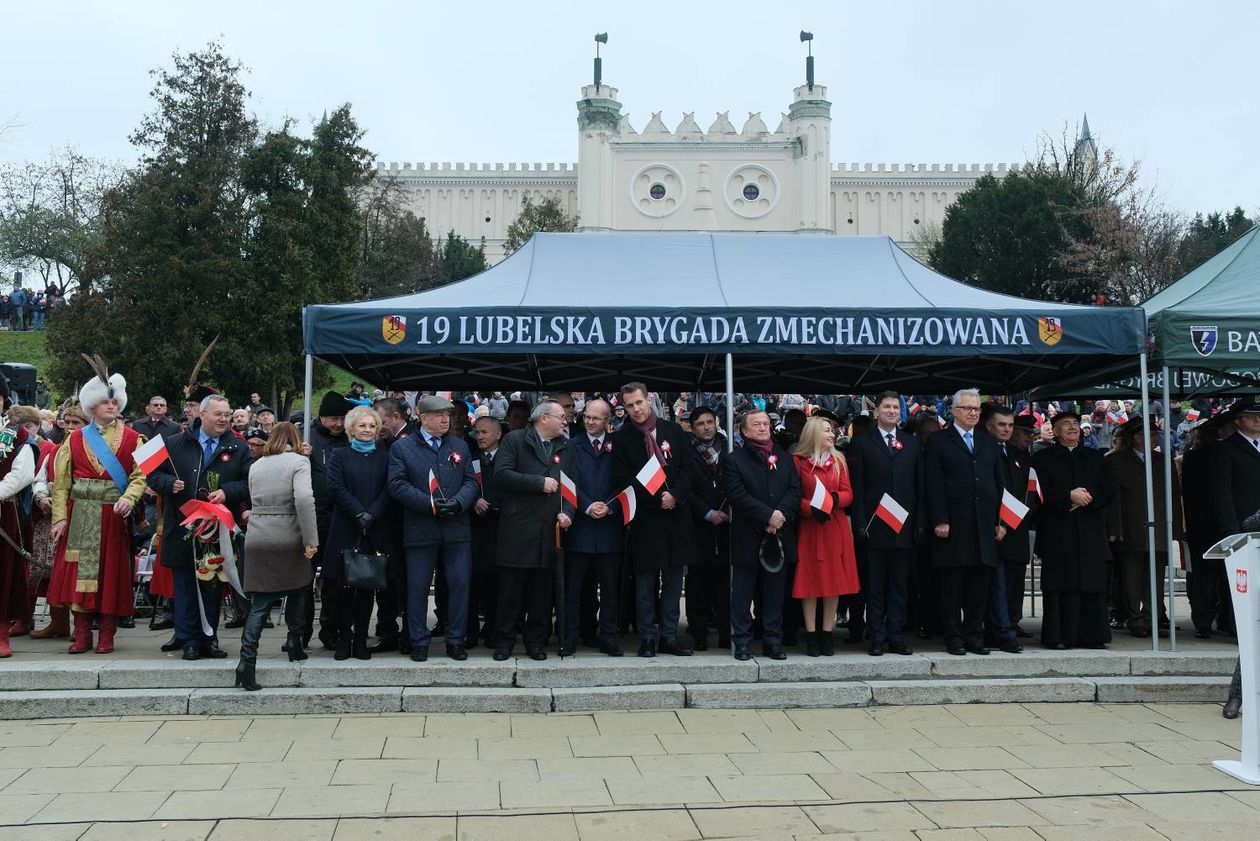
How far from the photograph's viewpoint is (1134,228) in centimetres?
3719

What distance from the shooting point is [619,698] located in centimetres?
714

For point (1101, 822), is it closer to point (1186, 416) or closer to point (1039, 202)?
point (1186, 416)

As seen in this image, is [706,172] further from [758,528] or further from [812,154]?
[758,528]

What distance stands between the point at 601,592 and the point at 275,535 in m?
2.42

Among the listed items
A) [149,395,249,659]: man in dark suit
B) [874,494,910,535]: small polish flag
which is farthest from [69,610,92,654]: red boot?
[874,494,910,535]: small polish flag

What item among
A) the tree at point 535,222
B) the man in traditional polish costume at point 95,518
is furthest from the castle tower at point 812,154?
the man in traditional polish costume at point 95,518

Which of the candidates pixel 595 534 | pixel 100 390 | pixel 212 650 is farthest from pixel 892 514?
pixel 100 390

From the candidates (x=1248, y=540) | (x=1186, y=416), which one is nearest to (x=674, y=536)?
(x=1248, y=540)

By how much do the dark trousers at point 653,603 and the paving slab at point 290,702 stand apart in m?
1.89

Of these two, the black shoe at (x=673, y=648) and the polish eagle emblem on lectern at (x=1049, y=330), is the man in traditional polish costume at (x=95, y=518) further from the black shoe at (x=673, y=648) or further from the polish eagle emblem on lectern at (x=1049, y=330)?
the polish eagle emblem on lectern at (x=1049, y=330)

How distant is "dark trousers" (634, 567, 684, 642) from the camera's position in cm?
788

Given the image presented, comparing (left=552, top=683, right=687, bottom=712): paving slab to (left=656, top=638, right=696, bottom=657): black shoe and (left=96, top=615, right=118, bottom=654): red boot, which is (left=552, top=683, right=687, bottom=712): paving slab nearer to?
(left=656, top=638, right=696, bottom=657): black shoe

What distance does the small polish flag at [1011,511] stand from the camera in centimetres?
819

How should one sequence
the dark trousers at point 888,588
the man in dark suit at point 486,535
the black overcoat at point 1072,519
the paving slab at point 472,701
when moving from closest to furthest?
the paving slab at point 472,701
the dark trousers at point 888,588
the man in dark suit at point 486,535
the black overcoat at point 1072,519
